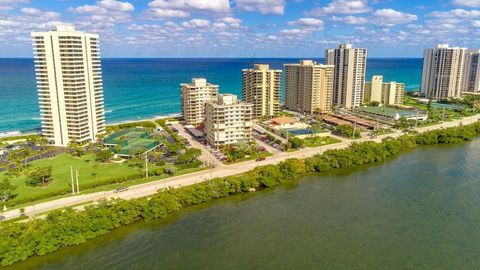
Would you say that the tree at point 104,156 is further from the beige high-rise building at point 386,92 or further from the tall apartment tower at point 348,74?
the beige high-rise building at point 386,92

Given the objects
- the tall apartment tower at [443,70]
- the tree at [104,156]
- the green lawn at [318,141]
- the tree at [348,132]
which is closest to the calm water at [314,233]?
the green lawn at [318,141]

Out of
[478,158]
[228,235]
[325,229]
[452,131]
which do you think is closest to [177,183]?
[228,235]

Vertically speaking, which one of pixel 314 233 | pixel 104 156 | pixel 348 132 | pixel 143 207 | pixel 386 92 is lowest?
pixel 314 233

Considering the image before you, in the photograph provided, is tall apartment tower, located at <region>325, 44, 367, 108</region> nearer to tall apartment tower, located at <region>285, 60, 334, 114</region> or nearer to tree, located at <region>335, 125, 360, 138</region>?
tall apartment tower, located at <region>285, 60, 334, 114</region>

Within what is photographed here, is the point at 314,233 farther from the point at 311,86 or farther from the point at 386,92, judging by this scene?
the point at 386,92

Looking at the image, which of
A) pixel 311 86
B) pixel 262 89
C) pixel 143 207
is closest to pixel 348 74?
pixel 311 86
